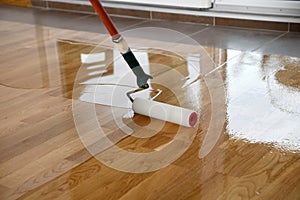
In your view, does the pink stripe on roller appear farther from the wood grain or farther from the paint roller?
the wood grain

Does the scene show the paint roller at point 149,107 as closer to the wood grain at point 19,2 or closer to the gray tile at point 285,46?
the gray tile at point 285,46

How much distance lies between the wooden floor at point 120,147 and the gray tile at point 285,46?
1.06ft

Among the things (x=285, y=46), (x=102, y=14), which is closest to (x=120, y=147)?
(x=102, y=14)

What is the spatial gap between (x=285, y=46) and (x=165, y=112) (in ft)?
3.80

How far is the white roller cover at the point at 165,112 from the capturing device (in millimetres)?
1829

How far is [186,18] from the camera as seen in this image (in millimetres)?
3371

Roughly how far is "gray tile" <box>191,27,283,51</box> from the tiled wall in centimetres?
5

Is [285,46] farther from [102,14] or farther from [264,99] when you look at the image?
[102,14]

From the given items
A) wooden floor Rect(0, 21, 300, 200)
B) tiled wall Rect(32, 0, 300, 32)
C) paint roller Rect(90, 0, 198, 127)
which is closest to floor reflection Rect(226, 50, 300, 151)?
wooden floor Rect(0, 21, 300, 200)

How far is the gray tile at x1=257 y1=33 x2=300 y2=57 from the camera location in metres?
2.66

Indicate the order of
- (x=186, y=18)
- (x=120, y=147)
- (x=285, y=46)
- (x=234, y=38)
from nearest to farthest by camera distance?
(x=120, y=147)
(x=285, y=46)
(x=234, y=38)
(x=186, y=18)

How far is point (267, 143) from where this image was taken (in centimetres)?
170

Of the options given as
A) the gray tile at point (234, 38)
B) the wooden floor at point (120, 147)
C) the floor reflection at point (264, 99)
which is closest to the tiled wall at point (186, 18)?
the gray tile at point (234, 38)

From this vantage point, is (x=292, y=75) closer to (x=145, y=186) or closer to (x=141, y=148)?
(x=141, y=148)
